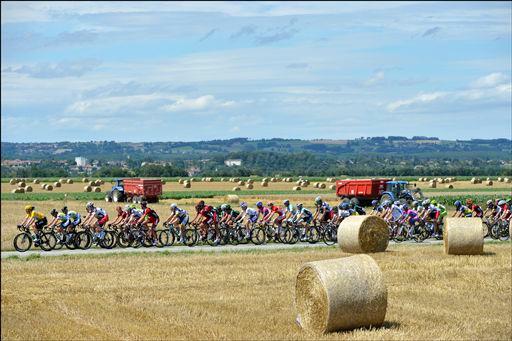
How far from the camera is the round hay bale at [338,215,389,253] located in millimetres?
28016

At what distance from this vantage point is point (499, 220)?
127 feet

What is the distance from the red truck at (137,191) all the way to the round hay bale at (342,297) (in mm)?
48421

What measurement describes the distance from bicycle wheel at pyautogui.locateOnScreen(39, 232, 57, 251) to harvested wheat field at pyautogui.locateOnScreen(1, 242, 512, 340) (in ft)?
11.1

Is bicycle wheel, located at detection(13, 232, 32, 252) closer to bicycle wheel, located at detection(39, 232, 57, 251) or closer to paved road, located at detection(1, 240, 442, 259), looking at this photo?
paved road, located at detection(1, 240, 442, 259)

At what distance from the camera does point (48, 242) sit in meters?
30.2

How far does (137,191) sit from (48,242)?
1346 inches

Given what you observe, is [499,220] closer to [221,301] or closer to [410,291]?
[410,291]

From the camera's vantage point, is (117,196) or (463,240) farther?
(117,196)

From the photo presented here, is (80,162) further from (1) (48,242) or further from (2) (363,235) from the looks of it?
(2) (363,235)

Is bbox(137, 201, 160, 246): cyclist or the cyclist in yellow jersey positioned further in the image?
bbox(137, 201, 160, 246): cyclist

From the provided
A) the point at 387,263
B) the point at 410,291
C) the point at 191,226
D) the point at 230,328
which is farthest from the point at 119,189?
the point at 230,328

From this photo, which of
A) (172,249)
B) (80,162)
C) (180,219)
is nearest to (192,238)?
(180,219)

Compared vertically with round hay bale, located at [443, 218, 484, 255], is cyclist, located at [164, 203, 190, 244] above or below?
above

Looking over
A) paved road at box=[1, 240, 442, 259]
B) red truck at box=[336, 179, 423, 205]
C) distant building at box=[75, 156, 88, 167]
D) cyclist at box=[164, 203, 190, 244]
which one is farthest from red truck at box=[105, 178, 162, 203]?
distant building at box=[75, 156, 88, 167]
